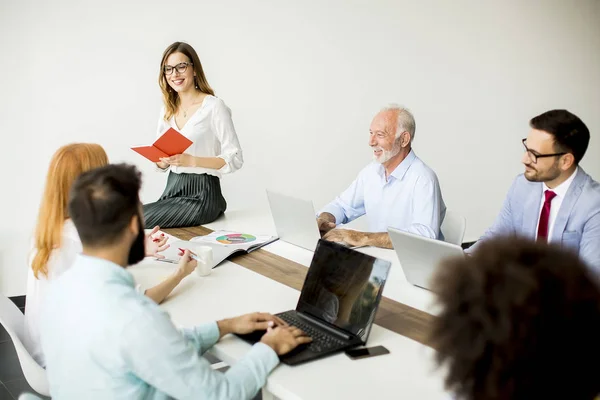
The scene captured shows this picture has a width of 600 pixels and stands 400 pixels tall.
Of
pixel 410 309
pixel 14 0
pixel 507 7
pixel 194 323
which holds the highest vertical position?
pixel 507 7

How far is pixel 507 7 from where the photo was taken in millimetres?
6062

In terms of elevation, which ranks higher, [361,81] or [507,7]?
[507,7]

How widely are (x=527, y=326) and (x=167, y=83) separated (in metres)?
3.08

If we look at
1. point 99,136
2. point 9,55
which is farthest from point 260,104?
point 9,55

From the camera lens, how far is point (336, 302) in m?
2.06

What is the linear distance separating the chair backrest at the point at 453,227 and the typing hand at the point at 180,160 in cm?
131

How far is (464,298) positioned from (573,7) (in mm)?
6225

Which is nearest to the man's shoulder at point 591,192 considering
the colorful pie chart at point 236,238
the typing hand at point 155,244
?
the colorful pie chart at point 236,238

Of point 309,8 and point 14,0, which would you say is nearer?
point 14,0

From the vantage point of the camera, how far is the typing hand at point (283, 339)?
1854mm

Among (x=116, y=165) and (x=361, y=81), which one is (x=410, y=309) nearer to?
(x=116, y=165)

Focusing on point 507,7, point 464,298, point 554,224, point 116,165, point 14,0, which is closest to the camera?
point 464,298

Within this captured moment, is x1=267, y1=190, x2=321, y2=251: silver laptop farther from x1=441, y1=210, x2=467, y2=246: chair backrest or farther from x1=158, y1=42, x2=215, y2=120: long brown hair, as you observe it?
x1=158, y1=42, x2=215, y2=120: long brown hair

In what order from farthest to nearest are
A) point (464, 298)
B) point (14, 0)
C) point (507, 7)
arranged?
point (507, 7), point (14, 0), point (464, 298)
